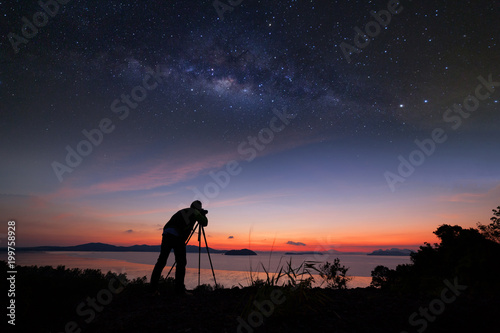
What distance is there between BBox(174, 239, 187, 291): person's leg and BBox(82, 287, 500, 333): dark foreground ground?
4.90 ft

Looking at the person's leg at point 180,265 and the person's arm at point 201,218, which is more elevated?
the person's arm at point 201,218

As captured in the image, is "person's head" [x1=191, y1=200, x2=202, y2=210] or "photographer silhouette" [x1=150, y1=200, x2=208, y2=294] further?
"person's head" [x1=191, y1=200, x2=202, y2=210]

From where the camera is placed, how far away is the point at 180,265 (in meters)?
6.67

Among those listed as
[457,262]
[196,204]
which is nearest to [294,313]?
[196,204]

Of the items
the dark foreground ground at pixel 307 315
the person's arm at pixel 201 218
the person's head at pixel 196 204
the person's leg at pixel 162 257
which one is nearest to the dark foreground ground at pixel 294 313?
the dark foreground ground at pixel 307 315

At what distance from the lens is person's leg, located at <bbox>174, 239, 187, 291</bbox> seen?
6.47 meters

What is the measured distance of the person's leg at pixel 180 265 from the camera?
255 inches

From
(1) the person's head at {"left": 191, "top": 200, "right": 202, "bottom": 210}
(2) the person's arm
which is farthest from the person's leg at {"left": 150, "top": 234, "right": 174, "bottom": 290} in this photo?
(1) the person's head at {"left": 191, "top": 200, "right": 202, "bottom": 210}

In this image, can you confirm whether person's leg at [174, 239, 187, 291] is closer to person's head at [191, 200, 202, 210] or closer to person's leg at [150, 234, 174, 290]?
person's leg at [150, 234, 174, 290]

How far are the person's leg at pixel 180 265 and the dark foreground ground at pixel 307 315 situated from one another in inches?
58.8

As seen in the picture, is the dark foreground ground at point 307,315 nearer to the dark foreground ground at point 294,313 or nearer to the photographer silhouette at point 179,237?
the dark foreground ground at point 294,313

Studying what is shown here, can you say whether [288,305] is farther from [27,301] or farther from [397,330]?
[27,301]

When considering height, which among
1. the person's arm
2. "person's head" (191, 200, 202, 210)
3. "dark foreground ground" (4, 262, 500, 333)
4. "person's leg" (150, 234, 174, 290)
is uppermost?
"person's head" (191, 200, 202, 210)

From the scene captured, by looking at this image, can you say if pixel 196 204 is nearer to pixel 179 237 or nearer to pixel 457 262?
pixel 179 237
